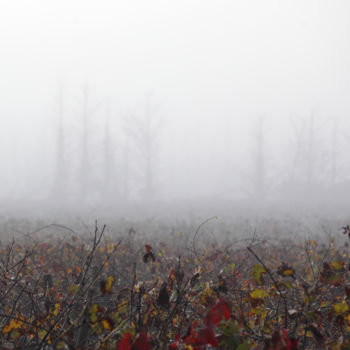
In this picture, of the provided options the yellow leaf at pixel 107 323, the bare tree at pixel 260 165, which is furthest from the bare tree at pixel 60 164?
the yellow leaf at pixel 107 323

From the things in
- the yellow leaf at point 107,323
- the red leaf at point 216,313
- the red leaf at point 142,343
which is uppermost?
the red leaf at point 216,313

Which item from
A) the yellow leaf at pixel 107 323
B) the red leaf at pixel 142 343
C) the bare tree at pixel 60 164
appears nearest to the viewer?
Answer: the red leaf at pixel 142 343

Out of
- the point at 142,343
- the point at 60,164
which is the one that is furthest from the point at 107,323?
the point at 60,164

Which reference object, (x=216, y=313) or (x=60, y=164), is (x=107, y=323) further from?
(x=60, y=164)

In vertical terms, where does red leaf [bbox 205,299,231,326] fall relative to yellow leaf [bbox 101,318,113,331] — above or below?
above

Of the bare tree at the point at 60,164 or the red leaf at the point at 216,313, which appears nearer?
the red leaf at the point at 216,313

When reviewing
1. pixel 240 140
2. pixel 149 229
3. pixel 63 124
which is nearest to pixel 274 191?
pixel 63 124

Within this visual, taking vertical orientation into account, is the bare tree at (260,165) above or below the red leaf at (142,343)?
above

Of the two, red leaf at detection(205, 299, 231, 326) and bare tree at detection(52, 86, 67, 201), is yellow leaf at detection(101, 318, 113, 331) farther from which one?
bare tree at detection(52, 86, 67, 201)

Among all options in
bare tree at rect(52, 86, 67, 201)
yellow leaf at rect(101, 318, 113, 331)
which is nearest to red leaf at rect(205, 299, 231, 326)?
yellow leaf at rect(101, 318, 113, 331)

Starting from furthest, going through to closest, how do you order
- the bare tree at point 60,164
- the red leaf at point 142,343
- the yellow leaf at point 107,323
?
the bare tree at point 60,164
the yellow leaf at point 107,323
the red leaf at point 142,343

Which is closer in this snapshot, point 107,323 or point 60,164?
point 107,323

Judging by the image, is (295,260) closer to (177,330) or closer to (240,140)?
(177,330)

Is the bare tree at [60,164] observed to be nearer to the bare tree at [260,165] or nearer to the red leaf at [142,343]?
the bare tree at [260,165]
